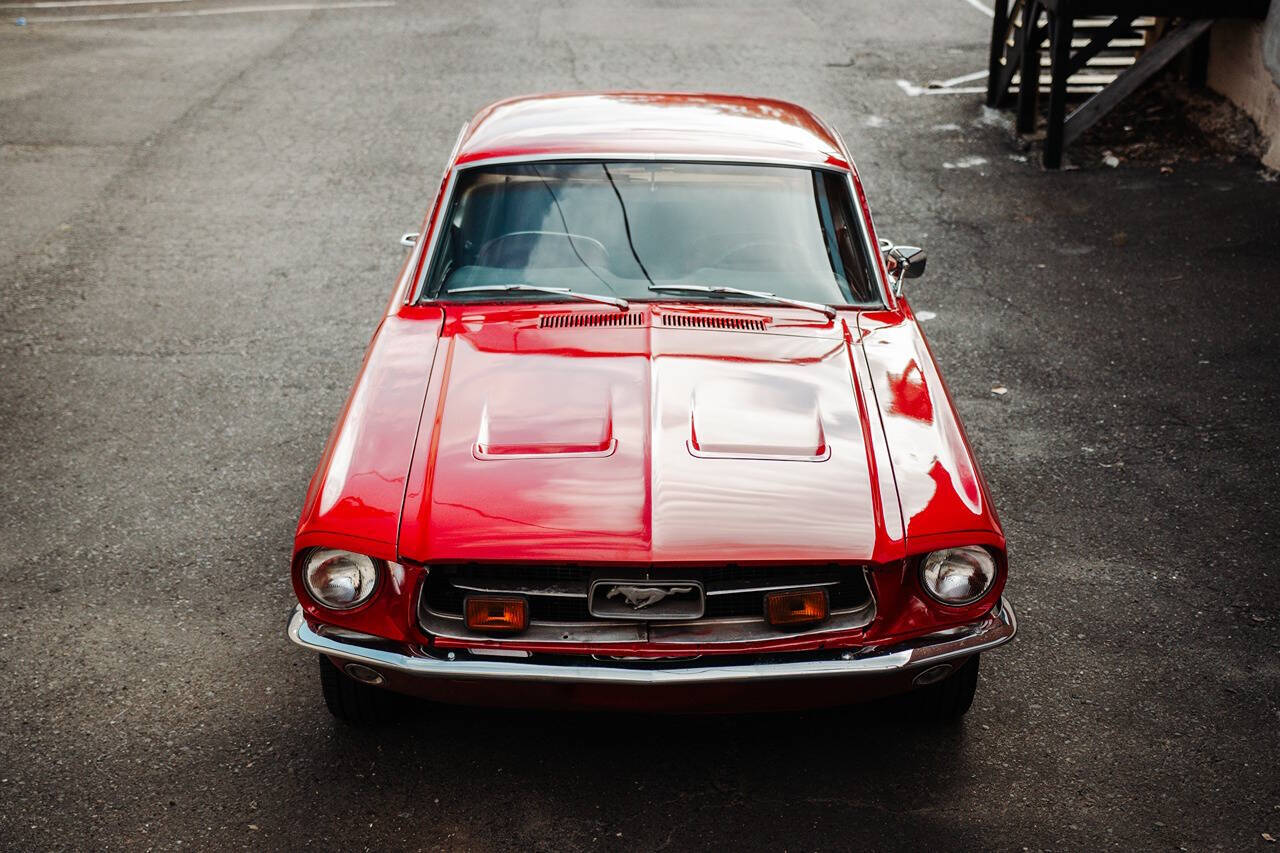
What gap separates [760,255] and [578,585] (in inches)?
67.7

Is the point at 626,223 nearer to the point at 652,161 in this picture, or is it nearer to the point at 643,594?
the point at 652,161

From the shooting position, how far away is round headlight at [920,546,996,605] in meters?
3.29

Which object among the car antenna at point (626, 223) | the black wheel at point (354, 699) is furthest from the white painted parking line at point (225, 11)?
the black wheel at point (354, 699)

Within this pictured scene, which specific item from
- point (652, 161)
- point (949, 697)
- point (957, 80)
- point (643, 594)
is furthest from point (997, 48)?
point (643, 594)

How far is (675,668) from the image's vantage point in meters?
3.19

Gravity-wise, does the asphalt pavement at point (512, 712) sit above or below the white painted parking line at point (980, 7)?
above

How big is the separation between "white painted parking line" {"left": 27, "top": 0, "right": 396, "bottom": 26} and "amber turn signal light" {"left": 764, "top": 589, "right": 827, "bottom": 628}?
588 inches

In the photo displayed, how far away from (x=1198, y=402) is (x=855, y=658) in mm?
3639

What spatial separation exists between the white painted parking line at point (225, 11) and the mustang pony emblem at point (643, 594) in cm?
1482

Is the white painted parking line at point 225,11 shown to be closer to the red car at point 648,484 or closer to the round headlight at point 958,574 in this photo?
the red car at point 648,484

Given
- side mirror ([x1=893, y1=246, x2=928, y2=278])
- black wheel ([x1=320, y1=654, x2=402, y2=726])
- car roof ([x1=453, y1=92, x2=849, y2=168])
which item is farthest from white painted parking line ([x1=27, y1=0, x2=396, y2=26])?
black wheel ([x1=320, y1=654, x2=402, y2=726])

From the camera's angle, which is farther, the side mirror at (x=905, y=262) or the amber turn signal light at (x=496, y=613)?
the side mirror at (x=905, y=262)

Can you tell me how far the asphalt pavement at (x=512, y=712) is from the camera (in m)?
3.49

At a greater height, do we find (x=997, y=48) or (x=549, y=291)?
(x=549, y=291)
